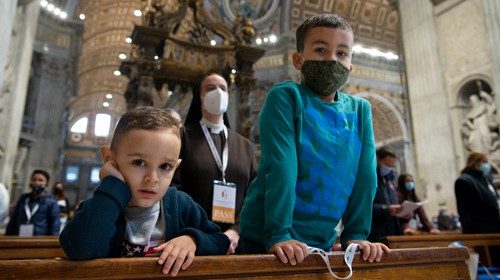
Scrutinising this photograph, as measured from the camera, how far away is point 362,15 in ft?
56.4

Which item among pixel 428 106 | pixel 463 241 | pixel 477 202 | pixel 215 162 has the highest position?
pixel 428 106

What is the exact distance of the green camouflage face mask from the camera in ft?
4.62

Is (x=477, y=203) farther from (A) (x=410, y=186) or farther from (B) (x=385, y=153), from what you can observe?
(B) (x=385, y=153)

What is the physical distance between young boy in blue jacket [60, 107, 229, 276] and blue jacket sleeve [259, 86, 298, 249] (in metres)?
0.24

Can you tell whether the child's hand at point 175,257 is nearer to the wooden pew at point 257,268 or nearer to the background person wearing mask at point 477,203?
the wooden pew at point 257,268

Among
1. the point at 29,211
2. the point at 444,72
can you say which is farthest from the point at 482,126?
the point at 29,211

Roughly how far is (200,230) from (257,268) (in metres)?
0.39

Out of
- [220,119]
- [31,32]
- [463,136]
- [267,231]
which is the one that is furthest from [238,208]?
[31,32]

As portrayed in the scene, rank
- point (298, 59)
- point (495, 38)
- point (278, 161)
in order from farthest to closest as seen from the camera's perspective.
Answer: point (495, 38)
point (298, 59)
point (278, 161)

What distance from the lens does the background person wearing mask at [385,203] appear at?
12.1 ft

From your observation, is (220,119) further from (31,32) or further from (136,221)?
(31,32)

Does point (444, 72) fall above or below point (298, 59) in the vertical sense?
above

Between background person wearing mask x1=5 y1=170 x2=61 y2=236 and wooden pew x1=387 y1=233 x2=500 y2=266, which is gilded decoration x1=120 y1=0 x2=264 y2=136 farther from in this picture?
wooden pew x1=387 y1=233 x2=500 y2=266

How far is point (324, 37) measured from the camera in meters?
1.42
